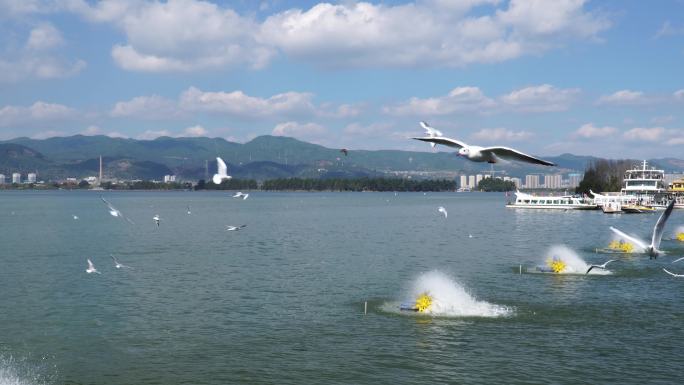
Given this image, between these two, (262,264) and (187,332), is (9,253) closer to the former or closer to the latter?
(262,264)

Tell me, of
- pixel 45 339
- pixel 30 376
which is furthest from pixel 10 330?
pixel 30 376

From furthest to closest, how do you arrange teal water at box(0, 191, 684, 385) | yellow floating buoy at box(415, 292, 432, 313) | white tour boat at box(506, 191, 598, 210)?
white tour boat at box(506, 191, 598, 210) → yellow floating buoy at box(415, 292, 432, 313) → teal water at box(0, 191, 684, 385)

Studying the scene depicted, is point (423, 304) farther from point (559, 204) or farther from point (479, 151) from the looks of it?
point (559, 204)

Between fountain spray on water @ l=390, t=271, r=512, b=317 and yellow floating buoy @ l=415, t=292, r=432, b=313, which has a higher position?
yellow floating buoy @ l=415, t=292, r=432, b=313

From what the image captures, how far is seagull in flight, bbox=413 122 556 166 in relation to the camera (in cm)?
1469

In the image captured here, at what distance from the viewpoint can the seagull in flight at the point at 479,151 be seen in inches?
578

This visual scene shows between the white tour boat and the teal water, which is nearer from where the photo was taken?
the teal water

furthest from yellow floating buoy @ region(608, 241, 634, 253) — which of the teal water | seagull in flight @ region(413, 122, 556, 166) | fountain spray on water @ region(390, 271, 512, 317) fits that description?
seagull in flight @ region(413, 122, 556, 166)

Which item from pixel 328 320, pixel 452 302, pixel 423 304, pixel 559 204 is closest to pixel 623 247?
pixel 452 302

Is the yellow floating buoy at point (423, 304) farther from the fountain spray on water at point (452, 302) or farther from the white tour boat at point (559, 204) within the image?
the white tour boat at point (559, 204)

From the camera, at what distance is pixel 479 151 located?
52.3 feet

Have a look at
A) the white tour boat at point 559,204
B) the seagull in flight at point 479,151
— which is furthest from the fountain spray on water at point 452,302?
the white tour boat at point 559,204

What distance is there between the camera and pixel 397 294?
46.6 meters

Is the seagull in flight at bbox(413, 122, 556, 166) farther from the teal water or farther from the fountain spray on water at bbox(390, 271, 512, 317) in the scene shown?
the fountain spray on water at bbox(390, 271, 512, 317)
